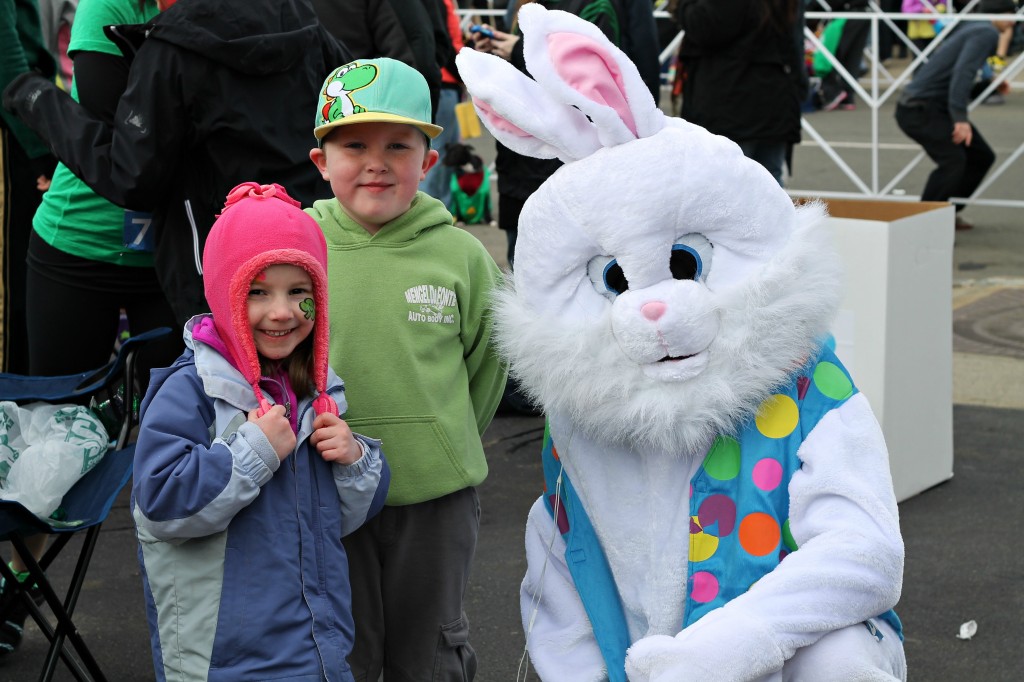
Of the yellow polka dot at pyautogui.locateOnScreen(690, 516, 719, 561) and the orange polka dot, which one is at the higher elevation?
the orange polka dot

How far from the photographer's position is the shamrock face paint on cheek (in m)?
2.60

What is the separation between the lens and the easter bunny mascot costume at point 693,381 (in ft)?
7.35

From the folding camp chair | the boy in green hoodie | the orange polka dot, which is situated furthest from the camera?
the folding camp chair

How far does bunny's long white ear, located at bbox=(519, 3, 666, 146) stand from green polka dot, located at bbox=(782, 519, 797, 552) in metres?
0.74

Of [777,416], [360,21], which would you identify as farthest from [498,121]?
[360,21]

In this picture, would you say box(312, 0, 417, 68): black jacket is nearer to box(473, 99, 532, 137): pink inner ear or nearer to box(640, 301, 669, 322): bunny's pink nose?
box(473, 99, 532, 137): pink inner ear

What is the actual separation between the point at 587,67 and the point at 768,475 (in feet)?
2.58

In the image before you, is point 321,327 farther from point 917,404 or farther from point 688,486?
point 917,404

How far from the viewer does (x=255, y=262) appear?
2525 mm

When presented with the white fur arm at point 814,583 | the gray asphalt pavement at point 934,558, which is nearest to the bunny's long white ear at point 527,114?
the white fur arm at point 814,583

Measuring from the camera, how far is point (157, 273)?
378cm

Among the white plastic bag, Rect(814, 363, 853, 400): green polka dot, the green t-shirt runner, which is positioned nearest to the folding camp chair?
the white plastic bag

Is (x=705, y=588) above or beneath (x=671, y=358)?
beneath

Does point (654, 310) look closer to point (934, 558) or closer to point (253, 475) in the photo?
point (253, 475)
